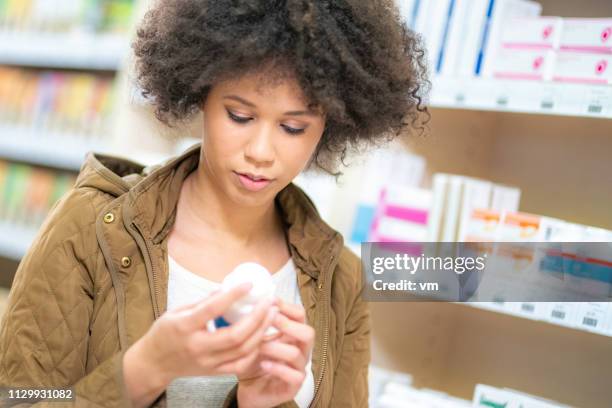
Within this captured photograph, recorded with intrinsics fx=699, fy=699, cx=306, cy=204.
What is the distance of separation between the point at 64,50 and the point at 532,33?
2.14 meters

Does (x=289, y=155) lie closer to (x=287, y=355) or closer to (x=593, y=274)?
(x=287, y=355)

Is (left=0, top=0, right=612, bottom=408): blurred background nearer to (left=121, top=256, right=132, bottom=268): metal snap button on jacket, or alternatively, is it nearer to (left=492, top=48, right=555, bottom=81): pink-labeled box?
(left=492, top=48, right=555, bottom=81): pink-labeled box

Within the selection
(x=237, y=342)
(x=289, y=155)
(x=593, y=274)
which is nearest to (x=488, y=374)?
(x=593, y=274)

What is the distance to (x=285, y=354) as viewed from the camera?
1090 mm

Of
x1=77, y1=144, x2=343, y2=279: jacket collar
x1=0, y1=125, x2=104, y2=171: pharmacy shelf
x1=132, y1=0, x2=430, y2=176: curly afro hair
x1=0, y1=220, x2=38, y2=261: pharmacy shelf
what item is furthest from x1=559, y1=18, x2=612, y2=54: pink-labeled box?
x1=0, y1=220, x2=38, y2=261: pharmacy shelf

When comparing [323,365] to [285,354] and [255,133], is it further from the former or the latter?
[255,133]

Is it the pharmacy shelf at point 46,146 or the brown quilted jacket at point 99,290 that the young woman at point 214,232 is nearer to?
the brown quilted jacket at point 99,290

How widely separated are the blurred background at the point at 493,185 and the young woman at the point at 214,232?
0.86ft

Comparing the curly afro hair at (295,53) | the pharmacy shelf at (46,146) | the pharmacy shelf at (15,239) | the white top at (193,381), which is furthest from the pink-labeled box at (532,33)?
the pharmacy shelf at (15,239)

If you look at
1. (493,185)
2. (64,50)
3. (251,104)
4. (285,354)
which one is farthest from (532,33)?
(64,50)

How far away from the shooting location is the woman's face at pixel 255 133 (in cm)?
123

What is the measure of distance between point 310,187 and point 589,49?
3.02ft

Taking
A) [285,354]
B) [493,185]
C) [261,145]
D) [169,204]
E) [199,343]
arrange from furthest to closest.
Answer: [493,185] → [169,204] → [261,145] → [285,354] → [199,343]

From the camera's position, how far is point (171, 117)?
1521 mm
